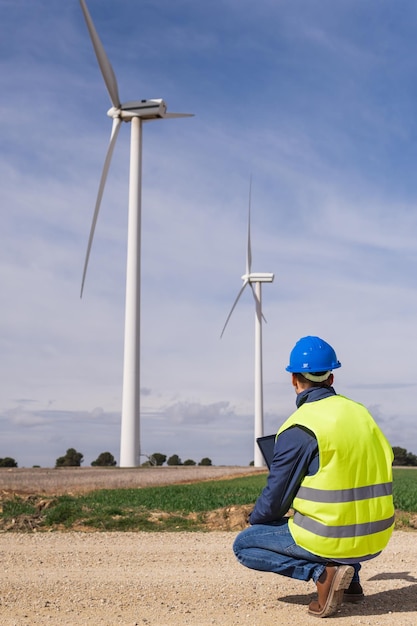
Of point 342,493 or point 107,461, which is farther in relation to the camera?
point 107,461

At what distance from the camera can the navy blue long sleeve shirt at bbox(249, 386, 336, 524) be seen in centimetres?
648

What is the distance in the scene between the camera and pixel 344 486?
6.48m

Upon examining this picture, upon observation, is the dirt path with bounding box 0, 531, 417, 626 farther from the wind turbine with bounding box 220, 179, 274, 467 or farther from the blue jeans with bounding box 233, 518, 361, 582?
the wind turbine with bounding box 220, 179, 274, 467

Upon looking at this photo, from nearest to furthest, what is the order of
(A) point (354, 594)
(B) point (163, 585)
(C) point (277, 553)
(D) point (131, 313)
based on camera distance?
(C) point (277, 553) < (A) point (354, 594) < (B) point (163, 585) < (D) point (131, 313)

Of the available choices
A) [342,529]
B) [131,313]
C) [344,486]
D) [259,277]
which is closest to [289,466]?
[344,486]

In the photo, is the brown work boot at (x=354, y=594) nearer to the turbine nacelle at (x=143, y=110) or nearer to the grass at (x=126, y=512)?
the grass at (x=126, y=512)

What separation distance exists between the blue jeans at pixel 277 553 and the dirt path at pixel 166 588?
0.43 meters

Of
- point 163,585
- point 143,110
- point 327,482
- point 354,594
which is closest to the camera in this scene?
point 327,482

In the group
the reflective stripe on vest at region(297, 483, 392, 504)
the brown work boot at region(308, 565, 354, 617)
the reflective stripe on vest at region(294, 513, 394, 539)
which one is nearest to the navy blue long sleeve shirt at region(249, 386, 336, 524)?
the reflective stripe on vest at region(297, 483, 392, 504)

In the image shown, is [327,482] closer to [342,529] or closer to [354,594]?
[342,529]

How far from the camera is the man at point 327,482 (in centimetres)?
647

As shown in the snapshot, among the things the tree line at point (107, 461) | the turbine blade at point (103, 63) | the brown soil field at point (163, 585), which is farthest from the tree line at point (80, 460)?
the brown soil field at point (163, 585)

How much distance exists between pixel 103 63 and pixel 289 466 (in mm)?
35868

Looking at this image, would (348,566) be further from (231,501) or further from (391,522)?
(231,501)
